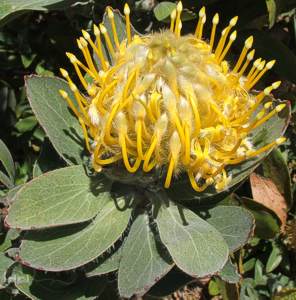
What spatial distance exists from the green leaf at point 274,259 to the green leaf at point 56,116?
106cm

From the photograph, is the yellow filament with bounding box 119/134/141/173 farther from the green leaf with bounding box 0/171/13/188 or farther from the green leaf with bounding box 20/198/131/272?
the green leaf with bounding box 0/171/13/188

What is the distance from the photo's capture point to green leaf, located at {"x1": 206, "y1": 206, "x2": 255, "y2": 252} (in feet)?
6.00

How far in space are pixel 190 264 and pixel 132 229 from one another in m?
0.29

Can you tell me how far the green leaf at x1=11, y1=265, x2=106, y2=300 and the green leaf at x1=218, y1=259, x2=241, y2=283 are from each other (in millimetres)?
406

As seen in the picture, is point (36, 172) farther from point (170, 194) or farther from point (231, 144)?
point (231, 144)

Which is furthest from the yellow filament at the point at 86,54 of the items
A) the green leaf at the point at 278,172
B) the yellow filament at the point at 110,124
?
the green leaf at the point at 278,172

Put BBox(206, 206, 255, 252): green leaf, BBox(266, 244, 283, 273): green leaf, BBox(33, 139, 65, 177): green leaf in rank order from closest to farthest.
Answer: BBox(206, 206, 255, 252): green leaf, BBox(33, 139, 65, 177): green leaf, BBox(266, 244, 283, 273): green leaf

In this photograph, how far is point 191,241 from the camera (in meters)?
Answer: 1.73

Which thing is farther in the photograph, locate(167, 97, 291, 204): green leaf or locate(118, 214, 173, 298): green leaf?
locate(167, 97, 291, 204): green leaf

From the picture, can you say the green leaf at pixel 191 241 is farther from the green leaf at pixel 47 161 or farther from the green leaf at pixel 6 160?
the green leaf at pixel 6 160

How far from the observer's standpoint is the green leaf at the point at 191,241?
1649 mm

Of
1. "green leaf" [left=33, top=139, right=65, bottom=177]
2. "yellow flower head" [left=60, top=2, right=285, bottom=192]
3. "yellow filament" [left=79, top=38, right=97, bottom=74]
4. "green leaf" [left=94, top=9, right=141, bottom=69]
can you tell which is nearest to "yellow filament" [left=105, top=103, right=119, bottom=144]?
"yellow flower head" [left=60, top=2, right=285, bottom=192]

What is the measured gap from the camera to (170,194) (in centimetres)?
194

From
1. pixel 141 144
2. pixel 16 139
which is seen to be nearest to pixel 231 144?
pixel 141 144
